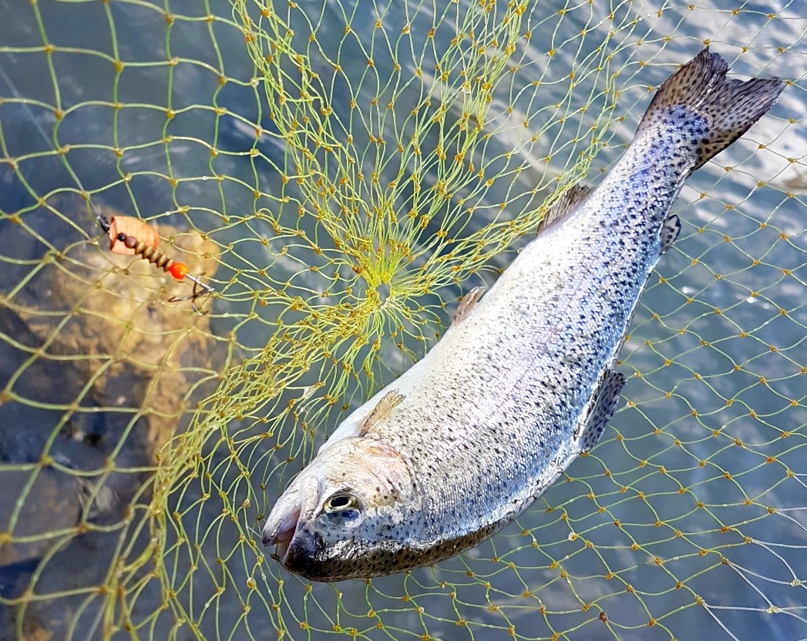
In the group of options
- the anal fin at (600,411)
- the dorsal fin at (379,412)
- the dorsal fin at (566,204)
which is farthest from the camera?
the dorsal fin at (566,204)

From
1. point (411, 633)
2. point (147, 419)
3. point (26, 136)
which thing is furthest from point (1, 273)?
point (411, 633)

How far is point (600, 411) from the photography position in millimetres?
3326

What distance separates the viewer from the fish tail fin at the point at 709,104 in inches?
144

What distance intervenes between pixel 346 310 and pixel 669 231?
186cm

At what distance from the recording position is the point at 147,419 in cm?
395

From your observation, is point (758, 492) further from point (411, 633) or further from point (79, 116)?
point (79, 116)

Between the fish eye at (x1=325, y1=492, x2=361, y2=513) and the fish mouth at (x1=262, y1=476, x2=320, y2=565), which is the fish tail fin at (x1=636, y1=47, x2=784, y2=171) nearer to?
the fish eye at (x1=325, y1=492, x2=361, y2=513)

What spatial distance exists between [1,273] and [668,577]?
15.5 ft

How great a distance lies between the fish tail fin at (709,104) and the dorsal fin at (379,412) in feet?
6.65

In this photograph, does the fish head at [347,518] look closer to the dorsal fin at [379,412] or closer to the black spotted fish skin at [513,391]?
the black spotted fish skin at [513,391]

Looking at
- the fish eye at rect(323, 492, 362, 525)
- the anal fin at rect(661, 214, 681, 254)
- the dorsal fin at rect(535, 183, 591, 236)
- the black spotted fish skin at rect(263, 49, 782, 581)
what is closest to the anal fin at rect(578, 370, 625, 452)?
the black spotted fish skin at rect(263, 49, 782, 581)

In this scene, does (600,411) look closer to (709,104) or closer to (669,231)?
(669,231)

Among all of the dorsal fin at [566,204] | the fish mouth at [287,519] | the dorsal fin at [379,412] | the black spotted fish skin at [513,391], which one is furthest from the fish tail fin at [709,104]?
the fish mouth at [287,519]

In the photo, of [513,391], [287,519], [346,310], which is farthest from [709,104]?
[287,519]
